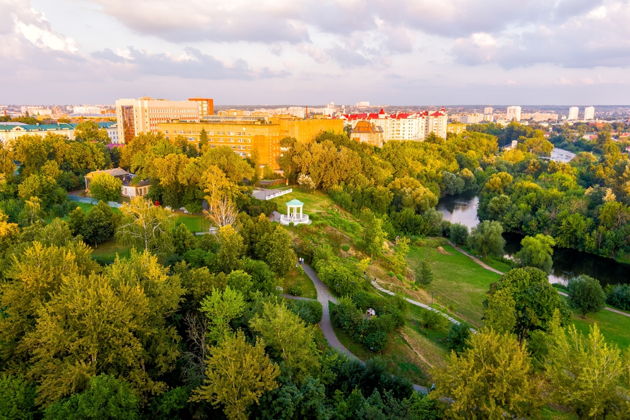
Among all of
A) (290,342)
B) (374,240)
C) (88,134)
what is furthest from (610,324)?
(88,134)

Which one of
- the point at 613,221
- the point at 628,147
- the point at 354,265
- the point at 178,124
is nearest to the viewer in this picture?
the point at 354,265

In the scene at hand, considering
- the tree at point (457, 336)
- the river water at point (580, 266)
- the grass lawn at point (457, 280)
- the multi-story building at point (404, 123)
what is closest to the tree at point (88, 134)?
the grass lawn at point (457, 280)

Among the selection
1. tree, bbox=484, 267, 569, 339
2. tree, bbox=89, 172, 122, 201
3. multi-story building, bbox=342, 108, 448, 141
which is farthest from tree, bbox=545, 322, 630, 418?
multi-story building, bbox=342, 108, 448, 141

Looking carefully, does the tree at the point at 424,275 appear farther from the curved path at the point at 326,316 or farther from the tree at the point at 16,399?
the tree at the point at 16,399

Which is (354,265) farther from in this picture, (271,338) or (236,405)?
(236,405)

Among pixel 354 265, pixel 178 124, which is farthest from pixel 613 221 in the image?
pixel 178 124

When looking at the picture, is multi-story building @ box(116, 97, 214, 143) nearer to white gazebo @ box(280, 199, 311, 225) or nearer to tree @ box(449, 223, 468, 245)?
white gazebo @ box(280, 199, 311, 225)

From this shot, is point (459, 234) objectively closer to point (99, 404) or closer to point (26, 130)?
point (99, 404)

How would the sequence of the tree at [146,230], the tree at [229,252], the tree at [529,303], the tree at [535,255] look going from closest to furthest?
the tree at [529,303]
the tree at [229,252]
the tree at [146,230]
the tree at [535,255]
